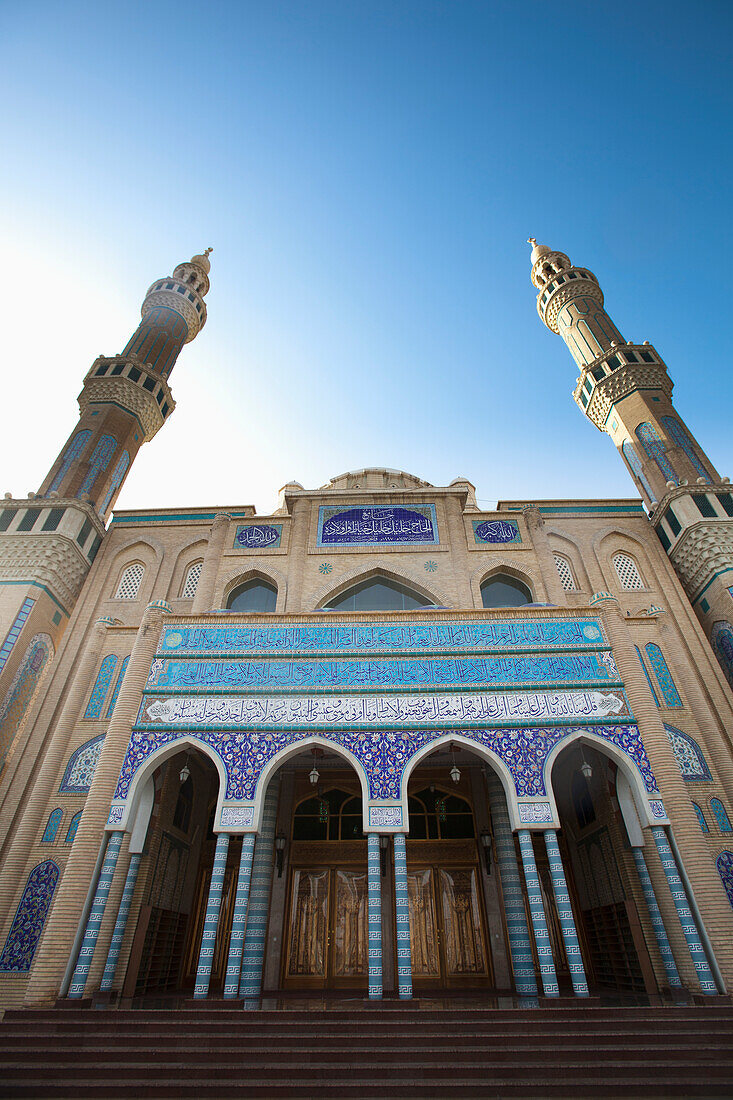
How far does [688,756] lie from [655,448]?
25.1 ft

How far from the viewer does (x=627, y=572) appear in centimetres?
1270

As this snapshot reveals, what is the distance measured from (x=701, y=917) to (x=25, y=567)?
38.6 feet

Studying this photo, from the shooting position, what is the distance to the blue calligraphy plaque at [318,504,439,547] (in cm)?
1254

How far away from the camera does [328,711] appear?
789cm

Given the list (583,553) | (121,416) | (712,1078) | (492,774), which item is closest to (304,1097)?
(712,1078)

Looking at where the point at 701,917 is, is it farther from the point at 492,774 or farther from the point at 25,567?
the point at 25,567

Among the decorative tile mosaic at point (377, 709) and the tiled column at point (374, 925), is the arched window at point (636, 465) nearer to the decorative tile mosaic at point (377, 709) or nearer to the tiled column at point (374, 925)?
the decorative tile mosaic at point (377, 709)

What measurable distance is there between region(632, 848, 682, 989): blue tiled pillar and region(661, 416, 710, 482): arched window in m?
9.04

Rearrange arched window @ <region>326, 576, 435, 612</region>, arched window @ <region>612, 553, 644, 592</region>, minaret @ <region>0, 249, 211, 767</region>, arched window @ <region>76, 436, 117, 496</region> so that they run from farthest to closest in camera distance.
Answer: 1. arched window @ <region>76, 436, 117, 496</region>
2. arched window @ <region>612, 553, 644, 592</region>
3. arched window @ <region>326, 576, 435, 612</region>
4. minaret @ <region>0, 249, 211, 767</region>

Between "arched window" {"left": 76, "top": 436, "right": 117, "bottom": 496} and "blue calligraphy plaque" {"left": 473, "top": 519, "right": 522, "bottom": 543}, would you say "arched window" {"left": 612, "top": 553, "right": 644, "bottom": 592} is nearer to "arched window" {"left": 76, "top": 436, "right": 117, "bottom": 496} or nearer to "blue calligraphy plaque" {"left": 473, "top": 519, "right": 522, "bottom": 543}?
"blue calligraphy plaque" {"left": 473, "top": 519, "right": 522, "bottom": 543}

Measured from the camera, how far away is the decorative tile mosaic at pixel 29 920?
8.16m

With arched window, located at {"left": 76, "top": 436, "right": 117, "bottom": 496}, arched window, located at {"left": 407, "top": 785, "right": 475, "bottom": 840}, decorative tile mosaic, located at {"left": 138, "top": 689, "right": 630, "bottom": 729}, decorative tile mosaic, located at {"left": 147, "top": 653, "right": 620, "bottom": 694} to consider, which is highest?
arched window, located at {"left": 76, "top": 436, "right": 117, "bottom": 496}

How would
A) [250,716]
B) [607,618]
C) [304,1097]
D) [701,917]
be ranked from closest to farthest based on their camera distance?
[304,1097] < [701,917] < [250,716] < [607,618]

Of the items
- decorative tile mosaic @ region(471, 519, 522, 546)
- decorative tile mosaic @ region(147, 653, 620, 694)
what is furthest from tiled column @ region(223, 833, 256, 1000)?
decorative tile mosaic @ region(471, 519, 522, 546)
